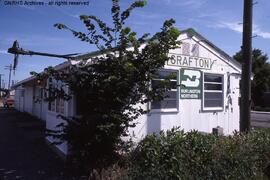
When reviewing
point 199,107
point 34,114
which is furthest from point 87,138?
point 34,114

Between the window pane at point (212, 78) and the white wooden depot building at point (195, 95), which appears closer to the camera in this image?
the white wooden depot building at point (195, 95)

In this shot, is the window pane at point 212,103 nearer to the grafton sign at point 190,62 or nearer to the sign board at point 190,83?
the sign board at point 190,83

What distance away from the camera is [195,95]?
12711 millimetres

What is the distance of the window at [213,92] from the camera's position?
13266 mm

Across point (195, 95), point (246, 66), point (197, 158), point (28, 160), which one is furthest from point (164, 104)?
point (28, 160)

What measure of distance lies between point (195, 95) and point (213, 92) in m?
1.16

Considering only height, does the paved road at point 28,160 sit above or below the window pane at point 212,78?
below

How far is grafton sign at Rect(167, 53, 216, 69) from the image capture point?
12.0m

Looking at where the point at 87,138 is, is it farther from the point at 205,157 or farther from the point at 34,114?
the point at 34,114

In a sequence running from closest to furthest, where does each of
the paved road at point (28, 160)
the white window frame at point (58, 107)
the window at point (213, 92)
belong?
the paved road at point (28, 160) < the white window frame at point (58, 107) < the window at point (213, 92)

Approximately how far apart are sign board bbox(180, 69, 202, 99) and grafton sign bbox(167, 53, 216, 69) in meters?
0.21

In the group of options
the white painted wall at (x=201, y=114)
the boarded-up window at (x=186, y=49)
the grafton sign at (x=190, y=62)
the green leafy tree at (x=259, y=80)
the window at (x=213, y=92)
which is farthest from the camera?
the green leafy tree at (x=259, y=80)

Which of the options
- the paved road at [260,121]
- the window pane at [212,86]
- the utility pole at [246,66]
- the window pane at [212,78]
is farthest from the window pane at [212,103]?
the paved road at [260,121]

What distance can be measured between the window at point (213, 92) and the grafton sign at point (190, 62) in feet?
1.34
